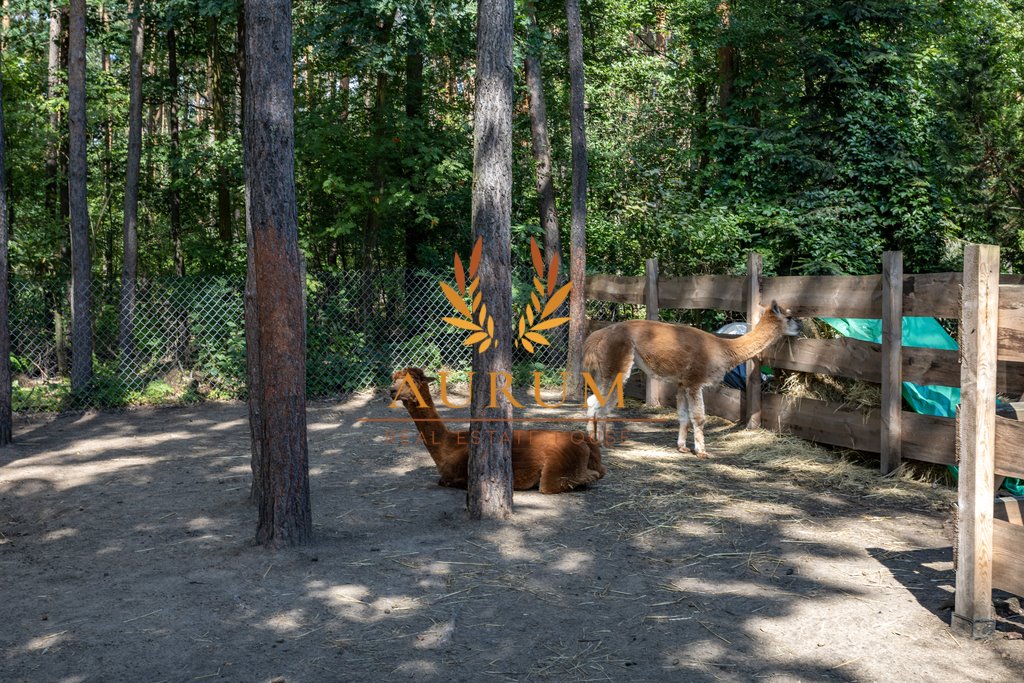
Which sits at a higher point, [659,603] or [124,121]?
[124,121]

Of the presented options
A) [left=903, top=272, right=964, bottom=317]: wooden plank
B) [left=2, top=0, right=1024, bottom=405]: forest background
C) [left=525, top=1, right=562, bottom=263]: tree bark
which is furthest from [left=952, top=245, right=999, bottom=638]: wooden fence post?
[left=525, top=1, right=562, bottom=263]: tree bark

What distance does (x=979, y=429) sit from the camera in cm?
→ 412

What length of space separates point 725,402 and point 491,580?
19.3 feet

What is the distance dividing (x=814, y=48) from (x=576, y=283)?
7.85m

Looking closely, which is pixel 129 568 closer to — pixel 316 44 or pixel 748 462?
pixel 748 462

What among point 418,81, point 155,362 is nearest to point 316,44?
point 418,81

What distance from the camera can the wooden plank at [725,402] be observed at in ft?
32.9

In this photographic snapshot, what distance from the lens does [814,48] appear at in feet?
52.9

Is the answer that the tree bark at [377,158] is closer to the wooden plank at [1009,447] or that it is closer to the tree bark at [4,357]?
the tree bark at [4,357]

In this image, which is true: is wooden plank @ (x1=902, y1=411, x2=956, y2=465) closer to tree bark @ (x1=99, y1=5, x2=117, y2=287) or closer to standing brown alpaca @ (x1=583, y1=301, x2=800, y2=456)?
standing brown alpaca @ (x1=583, y1=301, x2=800, y2=456)

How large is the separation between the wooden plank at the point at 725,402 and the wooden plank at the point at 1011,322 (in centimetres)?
575

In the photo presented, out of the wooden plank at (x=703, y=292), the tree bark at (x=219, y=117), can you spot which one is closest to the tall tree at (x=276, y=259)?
the wooden plank at (x=703, y=292)

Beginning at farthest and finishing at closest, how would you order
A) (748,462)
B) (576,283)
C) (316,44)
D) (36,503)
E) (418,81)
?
(418,81)
(316,44)
(576,283)
(748,462)
(36,503)

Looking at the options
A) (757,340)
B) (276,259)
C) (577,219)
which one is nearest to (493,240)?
(276,259)
